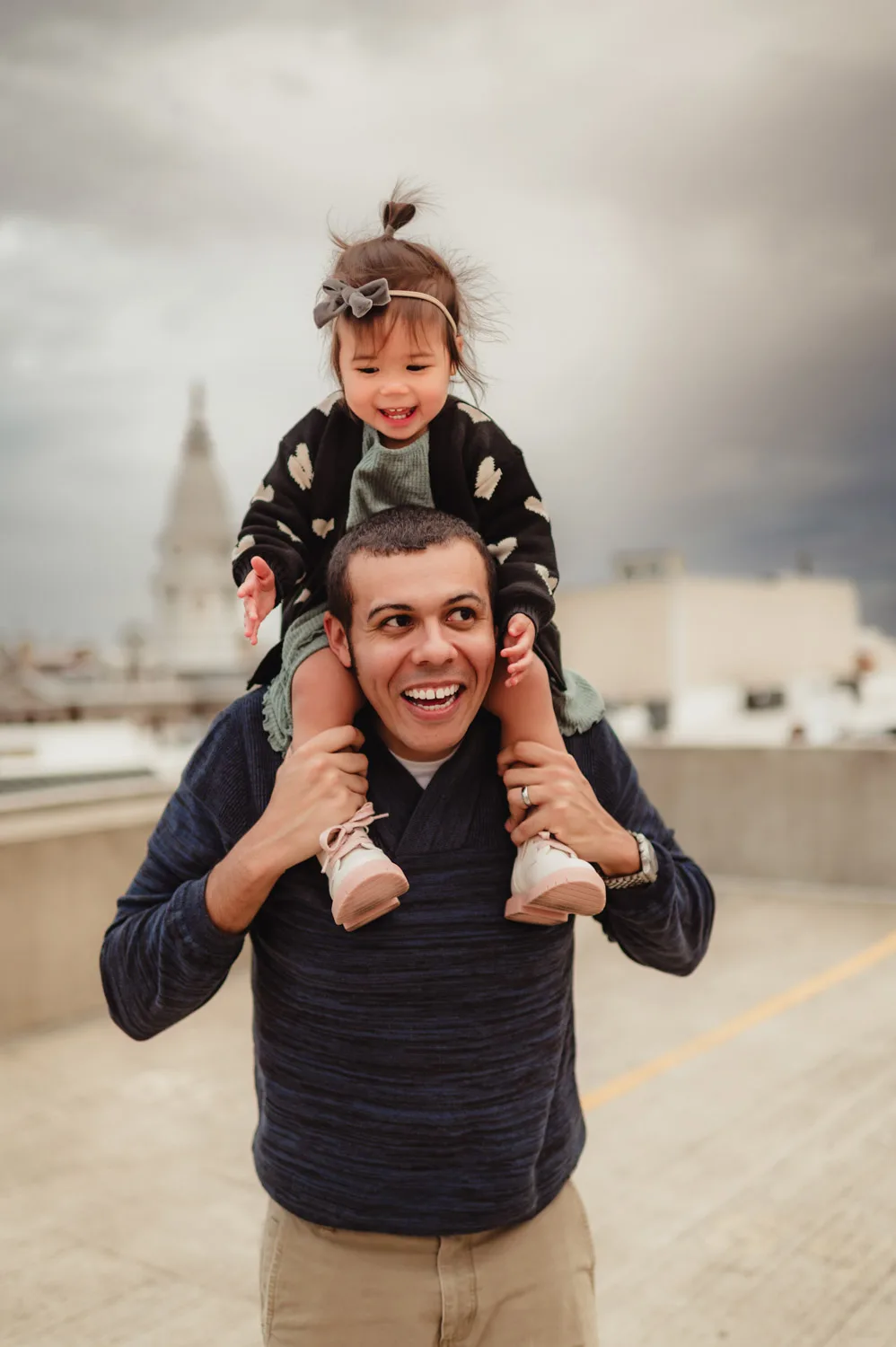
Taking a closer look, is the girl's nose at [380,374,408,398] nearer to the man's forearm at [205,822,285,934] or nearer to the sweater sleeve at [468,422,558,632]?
the sweater sleeve at [468,422,558,632]

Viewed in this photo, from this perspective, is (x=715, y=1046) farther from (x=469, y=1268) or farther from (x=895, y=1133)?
(x=469, y=1268)

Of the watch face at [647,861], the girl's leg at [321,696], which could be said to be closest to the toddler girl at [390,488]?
the girl's leg at [321,696]

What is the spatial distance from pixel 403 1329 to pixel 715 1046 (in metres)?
4.05

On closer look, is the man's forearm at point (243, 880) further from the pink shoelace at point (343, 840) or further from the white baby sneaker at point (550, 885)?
the white baby sneaker at point (550, 885)

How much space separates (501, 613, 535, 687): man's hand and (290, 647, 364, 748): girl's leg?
235mm

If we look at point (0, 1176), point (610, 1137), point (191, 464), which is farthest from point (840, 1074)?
point (191, 464)

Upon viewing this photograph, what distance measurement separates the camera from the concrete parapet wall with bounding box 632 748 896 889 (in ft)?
28.0

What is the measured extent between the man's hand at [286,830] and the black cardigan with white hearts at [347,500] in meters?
0.32

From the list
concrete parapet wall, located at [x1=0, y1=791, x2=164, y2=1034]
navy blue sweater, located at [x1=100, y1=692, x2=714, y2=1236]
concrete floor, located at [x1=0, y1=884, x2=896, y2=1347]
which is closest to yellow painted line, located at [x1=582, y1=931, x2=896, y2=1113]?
concrete floor, located at [x1=0, y1=884, x2=896, y2=1347]

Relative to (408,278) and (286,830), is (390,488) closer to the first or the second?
(408,278)

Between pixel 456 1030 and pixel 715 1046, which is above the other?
pixel 456 1030

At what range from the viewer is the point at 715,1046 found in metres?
5.39

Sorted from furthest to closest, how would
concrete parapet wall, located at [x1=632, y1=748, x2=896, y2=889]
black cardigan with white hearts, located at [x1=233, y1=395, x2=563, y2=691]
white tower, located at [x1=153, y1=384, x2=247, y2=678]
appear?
white tower, located at [x1=153, y1=384, x2=247, y2=678] → concrete parapet wall, located at [x1=632, y1=748, x2=896, y2=889] → black cardigan with white hearts, located at [x1=233, y1=395, x2=563, y2=691]

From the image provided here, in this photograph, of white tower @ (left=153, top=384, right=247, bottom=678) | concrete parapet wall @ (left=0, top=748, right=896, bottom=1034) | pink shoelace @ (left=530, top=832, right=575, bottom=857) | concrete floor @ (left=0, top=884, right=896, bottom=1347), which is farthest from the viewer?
white tower @ (left=153, top=384, right=247, bottom=678)
